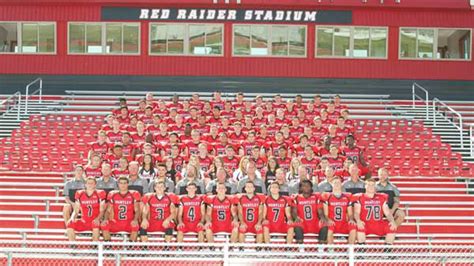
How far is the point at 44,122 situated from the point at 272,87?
285 inches

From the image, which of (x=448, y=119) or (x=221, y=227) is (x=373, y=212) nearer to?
(x=221, y=227)

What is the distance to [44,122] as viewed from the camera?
872 inches

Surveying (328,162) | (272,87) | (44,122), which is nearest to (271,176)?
(328,162)

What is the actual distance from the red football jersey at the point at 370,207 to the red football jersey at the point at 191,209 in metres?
2.34

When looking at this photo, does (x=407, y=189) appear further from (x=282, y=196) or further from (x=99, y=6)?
(x=99, y=6)

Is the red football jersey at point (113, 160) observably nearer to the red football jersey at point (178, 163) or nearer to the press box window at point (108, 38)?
the red football jersey at point (178, 163)

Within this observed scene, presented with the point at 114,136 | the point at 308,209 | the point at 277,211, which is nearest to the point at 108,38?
the point at 114,136

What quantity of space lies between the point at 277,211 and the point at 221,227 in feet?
2.90

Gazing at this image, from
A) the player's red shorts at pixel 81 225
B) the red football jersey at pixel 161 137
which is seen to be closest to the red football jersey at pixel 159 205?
the player's red shorts at pixel 81 225

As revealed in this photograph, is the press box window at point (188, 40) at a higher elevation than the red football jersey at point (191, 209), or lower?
higher

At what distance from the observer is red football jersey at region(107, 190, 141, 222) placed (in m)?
13.4

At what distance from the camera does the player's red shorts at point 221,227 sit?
13.4m

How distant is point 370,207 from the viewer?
1346cm

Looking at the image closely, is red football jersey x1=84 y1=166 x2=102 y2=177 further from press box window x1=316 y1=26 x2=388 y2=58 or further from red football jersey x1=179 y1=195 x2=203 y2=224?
press box window x1=316 y1=26 x2=388 y2=58
